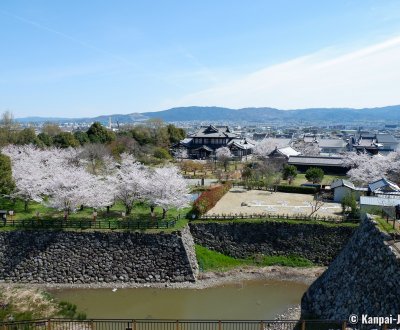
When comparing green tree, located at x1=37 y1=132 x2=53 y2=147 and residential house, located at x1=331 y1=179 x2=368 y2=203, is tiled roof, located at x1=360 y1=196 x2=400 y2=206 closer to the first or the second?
residential house, located at x1=331 y1=179 x2=368 y2=203

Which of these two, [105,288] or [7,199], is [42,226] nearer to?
[105,288]

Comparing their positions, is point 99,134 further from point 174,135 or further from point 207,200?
point 207,200

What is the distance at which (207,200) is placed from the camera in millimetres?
26109

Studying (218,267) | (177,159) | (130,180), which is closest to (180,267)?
(218,267)

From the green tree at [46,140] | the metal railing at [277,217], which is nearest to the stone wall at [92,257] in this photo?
the metal railing at [277,217]

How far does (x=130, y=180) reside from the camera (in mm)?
24578

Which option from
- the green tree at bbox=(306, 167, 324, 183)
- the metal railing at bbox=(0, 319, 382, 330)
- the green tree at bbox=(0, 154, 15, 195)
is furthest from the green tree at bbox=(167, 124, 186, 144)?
the metal railing at bbox=(0, 319, 382, 330)

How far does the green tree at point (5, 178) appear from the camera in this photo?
83.0 ft

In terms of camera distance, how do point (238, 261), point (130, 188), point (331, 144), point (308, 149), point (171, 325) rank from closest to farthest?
point (171, 325), point (238, 261), point (130, 188), point (308, 149), point (331, 144)

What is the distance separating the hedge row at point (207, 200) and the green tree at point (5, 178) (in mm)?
13280

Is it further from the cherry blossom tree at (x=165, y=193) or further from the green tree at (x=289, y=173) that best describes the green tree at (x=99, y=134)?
the cherry blossom tree at (x=165, y=193)

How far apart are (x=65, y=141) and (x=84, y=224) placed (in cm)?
2702

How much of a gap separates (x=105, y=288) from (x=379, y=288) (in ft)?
47.1

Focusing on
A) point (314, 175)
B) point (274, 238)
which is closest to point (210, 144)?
point (314, 175)
